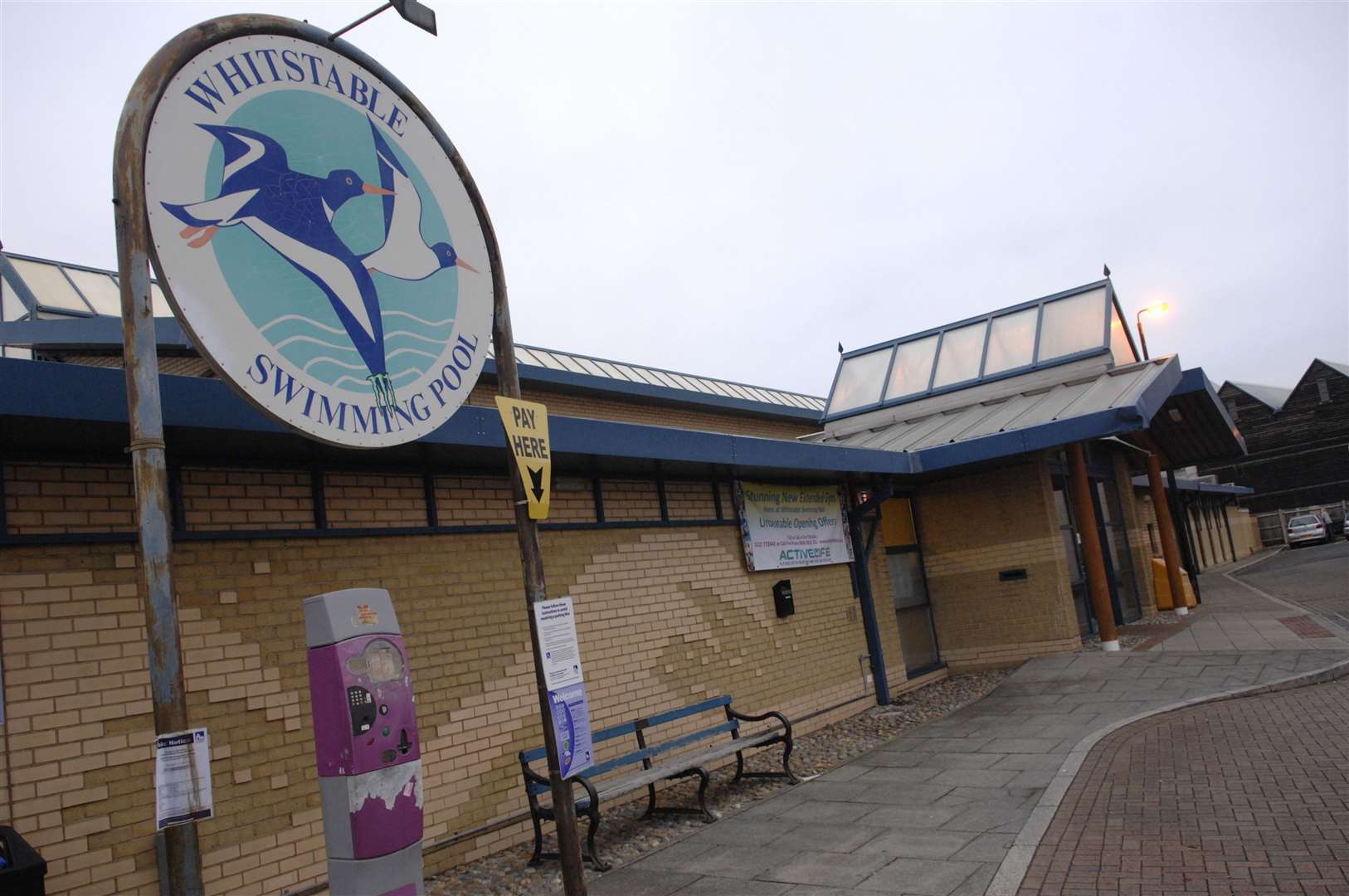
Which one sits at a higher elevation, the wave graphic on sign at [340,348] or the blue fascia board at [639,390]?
the blue fascia board at [639,390]

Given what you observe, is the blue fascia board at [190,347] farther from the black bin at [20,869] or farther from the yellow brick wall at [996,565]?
the yellow brick wall at [996,565]

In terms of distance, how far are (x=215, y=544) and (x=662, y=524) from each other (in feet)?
15.1

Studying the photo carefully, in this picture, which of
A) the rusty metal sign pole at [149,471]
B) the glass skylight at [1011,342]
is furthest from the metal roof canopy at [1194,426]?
the rusty metal sign pole at [149,471]

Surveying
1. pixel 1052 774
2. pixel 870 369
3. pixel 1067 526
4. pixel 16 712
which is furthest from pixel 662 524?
pixel 870 369

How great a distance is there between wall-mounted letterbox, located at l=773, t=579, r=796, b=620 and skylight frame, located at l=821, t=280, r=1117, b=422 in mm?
7060

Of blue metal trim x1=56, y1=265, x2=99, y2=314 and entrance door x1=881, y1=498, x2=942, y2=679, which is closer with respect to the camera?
blue metal trim x1=56, y1=265, x2=99, y2=314

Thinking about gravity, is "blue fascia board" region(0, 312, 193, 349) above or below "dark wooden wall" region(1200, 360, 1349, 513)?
above

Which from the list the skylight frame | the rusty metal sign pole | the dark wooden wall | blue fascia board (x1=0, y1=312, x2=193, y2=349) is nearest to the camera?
the rusty metal sign pole

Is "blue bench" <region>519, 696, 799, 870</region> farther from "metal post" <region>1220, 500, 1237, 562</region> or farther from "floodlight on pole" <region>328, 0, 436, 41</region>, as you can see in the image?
"metal post" <region>1220, 500, 1237, 562</region>

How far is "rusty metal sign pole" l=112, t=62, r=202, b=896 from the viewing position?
3.42 meters

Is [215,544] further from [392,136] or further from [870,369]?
[870,369]

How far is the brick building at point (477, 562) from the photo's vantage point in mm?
4922

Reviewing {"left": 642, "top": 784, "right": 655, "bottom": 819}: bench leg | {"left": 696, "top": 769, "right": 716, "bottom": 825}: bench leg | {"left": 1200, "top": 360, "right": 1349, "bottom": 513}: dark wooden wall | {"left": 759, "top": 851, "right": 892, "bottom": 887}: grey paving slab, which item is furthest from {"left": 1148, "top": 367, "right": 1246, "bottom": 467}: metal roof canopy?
{"left": 1200, "top": 360, "right": 1349, "bottom": 513}: dark wooden wall

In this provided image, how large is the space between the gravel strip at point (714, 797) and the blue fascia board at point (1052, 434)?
3083 mm
